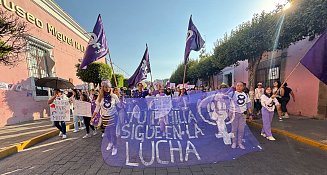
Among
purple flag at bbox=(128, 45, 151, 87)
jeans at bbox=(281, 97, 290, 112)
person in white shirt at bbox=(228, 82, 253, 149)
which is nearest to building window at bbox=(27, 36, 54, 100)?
purple flag at bbox=(128, 45, 151, 87)

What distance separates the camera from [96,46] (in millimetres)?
6406

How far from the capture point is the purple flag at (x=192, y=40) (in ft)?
25.0

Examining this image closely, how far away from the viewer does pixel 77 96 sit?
838 cm

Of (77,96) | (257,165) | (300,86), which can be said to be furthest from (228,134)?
(300,86)

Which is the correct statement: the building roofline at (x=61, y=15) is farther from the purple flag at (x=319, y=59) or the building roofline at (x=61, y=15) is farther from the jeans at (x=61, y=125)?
the purple flag at (x=319, y=59)

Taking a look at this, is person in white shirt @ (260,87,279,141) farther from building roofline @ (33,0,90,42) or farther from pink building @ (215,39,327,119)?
building roofline @ (33,0,90,42)

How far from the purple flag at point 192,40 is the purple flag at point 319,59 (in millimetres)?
3860

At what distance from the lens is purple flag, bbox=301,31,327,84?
14.4 feet

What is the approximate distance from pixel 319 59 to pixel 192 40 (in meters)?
4.20

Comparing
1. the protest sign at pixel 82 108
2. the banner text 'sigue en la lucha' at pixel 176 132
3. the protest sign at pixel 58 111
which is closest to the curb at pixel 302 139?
the banner text 'sigue en la lucha' at pixel 176 132

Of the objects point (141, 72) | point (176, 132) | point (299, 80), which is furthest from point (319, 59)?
point (299, 80)

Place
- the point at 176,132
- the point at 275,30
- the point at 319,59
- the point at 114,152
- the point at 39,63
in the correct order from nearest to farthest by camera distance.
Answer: the point at 319,59 → the point at 114,152 → the point at 176,132 → the point at 275,30 → the point at 39,63

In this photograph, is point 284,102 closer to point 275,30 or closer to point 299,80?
point 299,80

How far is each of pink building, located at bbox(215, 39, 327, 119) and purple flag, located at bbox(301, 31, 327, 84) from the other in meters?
5.71
